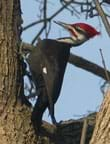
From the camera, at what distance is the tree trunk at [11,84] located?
8.64 ft

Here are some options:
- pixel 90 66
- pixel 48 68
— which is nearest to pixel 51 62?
pixel 48 68

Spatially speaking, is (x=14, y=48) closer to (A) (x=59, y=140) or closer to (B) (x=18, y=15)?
(B) (x=18, y=15)

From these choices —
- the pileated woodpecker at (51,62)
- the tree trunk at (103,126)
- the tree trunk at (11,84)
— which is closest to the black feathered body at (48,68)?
the pileated woodpecker at (51,62)

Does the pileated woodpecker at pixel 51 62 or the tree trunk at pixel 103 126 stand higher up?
the tree trunk at pixel 103 126

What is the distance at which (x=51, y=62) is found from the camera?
132 inches

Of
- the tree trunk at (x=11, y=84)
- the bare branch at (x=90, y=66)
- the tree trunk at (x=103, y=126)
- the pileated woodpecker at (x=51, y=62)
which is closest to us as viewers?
the tree trunk at (x=103, y=126)

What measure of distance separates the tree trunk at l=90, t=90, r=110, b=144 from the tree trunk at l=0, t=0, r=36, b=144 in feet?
2.82

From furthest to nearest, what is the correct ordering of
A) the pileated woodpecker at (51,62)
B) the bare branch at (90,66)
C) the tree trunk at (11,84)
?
the bare branch at (90,66)
the pileated woodpecker at (51,62)
the tree trunk at (11,84)

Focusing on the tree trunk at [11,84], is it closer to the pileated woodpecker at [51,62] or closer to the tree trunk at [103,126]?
the pileated woodpecker at [51,62]

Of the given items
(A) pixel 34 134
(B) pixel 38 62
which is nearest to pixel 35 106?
(A) pixel 34 134

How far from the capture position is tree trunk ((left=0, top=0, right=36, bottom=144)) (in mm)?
2633

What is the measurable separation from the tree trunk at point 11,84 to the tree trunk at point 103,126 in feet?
2.82

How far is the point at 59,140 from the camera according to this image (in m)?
3.66

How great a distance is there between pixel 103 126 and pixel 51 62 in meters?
1.55
